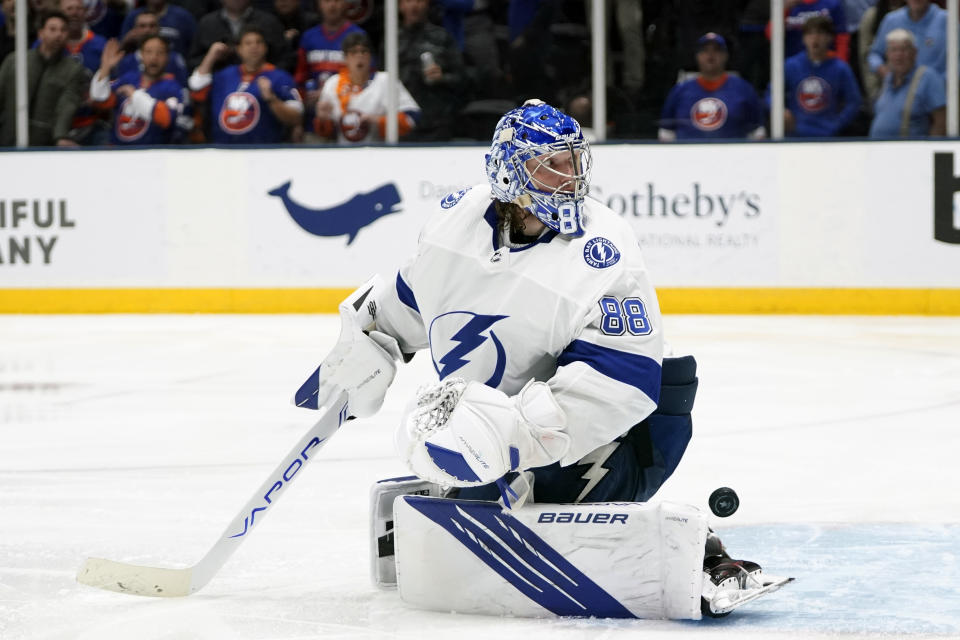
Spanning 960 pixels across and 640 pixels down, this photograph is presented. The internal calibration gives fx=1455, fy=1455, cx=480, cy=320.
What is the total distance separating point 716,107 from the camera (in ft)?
27.1

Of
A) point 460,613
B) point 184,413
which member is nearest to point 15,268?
point 184,413

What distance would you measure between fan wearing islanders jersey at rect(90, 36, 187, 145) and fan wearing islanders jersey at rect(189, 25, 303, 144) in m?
0.18

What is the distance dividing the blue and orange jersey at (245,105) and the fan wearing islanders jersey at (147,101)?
0.24 meters

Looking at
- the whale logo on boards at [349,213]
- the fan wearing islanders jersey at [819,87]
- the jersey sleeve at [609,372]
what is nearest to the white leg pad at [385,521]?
the jersey sleeve at [609,372]

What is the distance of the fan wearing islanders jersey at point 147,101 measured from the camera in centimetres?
877

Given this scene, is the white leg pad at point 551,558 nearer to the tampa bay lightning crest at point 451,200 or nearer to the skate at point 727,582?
the skate at point 727,582

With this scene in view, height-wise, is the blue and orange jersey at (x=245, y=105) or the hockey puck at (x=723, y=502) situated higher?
the blue and orange jersey at (x=245, y=105)

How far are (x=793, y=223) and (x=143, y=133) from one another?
3.88 m

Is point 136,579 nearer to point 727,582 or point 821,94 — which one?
point 727,582

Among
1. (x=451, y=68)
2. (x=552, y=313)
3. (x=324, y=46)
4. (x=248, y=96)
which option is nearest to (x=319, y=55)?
(x=324, y=46)

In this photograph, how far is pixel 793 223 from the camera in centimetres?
812

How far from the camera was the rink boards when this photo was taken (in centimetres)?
803

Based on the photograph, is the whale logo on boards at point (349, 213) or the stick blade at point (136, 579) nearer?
the stick blade at point (136, 579)

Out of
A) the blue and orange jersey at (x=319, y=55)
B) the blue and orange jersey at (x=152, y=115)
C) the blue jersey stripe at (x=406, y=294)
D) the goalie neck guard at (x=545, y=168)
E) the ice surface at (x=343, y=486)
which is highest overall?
the blue and orange jersey at (x=319, y=55)
